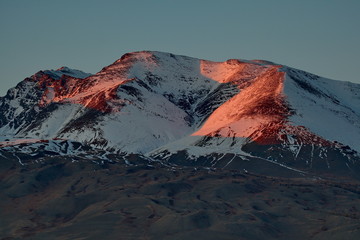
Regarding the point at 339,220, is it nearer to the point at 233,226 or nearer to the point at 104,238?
the point at 233,226

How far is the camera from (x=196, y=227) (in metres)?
198

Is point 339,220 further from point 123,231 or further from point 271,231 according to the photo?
point 123,231

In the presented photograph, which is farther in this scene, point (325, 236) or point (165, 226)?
point (165, 226)

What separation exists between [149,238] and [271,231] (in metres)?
35.4

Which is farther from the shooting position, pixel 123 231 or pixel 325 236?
pixel 123 231

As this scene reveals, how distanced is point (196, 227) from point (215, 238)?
39.5ft

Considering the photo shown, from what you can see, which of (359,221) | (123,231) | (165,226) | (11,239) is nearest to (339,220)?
(359,221)

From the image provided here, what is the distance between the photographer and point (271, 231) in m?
195

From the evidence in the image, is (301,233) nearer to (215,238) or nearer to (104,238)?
(215,238)

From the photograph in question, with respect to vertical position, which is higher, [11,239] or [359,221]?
[359,221]

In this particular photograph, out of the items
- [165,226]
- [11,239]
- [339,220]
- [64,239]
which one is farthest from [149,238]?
[339,220]

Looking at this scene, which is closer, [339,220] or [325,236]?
[325,236]

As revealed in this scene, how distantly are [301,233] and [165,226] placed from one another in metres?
39.5

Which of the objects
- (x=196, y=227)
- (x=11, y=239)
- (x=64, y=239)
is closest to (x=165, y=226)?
(x=196, y=227)
